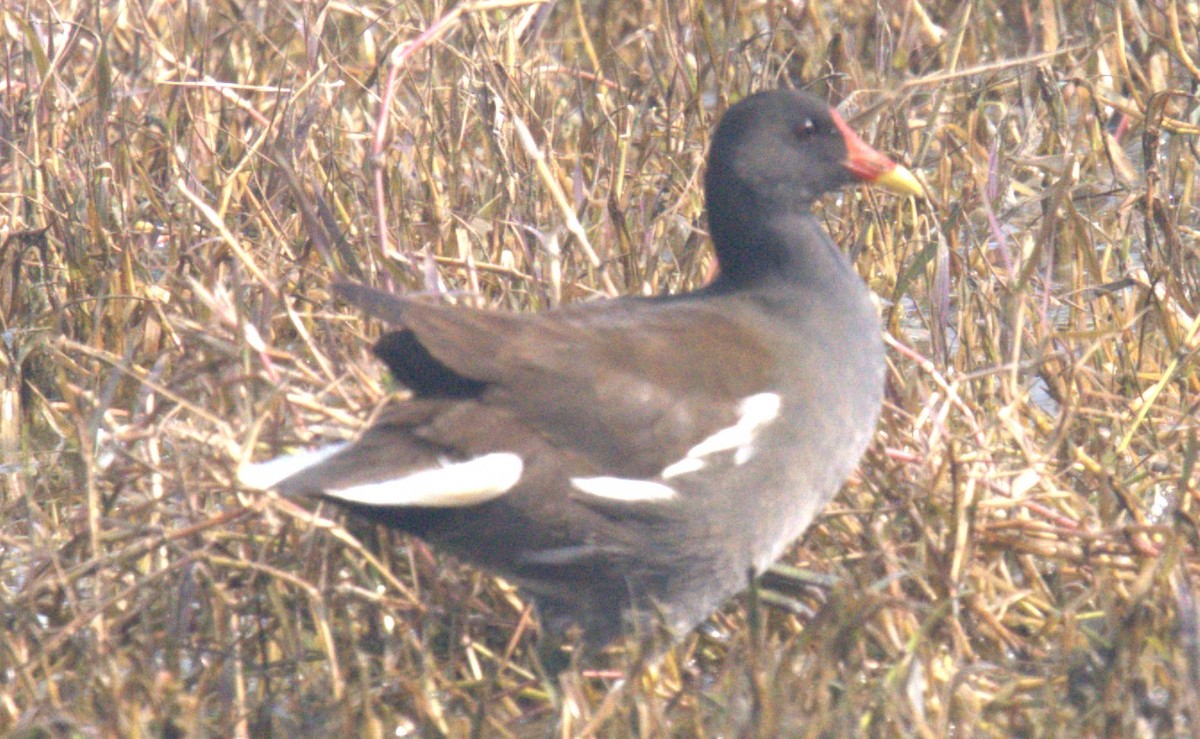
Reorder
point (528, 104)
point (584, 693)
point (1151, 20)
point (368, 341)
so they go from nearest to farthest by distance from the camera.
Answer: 1. point (584, 693)
2. point (368, 341)
3. point (528, 104)
4. point (1151, 20)

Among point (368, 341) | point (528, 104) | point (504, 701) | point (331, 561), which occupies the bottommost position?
point (504, 701)

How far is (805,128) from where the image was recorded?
2.97m

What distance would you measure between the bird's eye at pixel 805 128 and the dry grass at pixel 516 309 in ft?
0.46

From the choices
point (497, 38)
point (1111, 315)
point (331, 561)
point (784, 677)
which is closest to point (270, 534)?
point (331, 561)

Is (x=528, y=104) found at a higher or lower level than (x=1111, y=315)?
higher

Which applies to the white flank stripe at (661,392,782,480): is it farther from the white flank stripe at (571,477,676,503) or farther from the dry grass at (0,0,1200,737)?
the dry grass at (0,0,1200,737)

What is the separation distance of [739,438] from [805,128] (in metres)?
0.63

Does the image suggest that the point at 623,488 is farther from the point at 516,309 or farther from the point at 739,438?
the point at 516,309

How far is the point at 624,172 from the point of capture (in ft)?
12.6

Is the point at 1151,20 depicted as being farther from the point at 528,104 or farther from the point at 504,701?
the point at 504,701

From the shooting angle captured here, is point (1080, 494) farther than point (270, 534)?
Yes

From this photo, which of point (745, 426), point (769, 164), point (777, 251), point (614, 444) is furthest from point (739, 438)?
point (769, 164)

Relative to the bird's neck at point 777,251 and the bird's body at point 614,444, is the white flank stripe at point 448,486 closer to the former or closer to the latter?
the bird's body at point 614,444

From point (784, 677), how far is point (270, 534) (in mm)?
948
